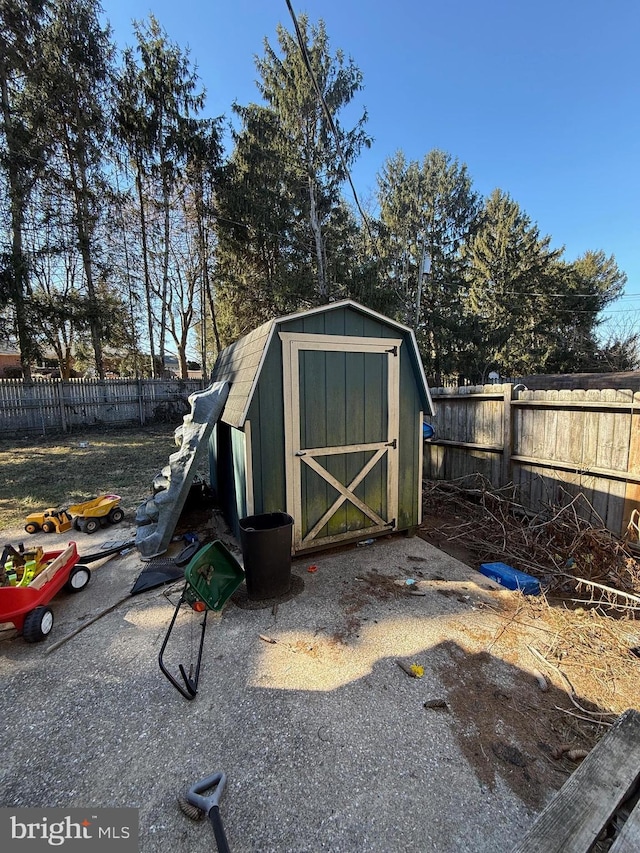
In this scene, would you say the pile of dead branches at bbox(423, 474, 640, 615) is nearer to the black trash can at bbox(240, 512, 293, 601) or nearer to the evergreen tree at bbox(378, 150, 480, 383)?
the black trash can at bbox(240, 512, 293, 601)

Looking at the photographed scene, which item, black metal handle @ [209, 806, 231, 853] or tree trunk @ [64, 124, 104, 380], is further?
tree trunk @ [64, 124, 104, 380]

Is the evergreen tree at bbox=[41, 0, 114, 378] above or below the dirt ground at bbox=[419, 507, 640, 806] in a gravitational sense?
above

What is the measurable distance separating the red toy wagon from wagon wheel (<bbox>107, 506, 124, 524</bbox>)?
1.60 meters

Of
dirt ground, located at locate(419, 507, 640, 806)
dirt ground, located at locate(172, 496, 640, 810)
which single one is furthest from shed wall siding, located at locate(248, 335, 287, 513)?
dirt ground, located at locate(419, 507, 640, 806)

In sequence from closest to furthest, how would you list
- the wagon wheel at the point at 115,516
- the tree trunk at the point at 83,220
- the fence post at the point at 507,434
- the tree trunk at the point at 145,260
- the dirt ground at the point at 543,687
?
the dirt ground at the point at 543,687
the wagon wheel at the point at 115,516
the fence post at the point at 507,434
the tree trunk at the point at 83,220
the tree trunk at the point at 145,260

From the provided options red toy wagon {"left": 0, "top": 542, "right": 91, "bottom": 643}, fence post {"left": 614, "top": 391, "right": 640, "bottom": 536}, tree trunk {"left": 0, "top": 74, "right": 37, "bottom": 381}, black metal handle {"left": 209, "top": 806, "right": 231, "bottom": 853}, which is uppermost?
tree trunk {"left": 0, "top": 74, "right": 37, "bottom": 381}

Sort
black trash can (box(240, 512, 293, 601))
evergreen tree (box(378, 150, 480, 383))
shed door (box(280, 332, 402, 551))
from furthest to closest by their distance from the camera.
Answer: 1. evergreen tree (box(378, 150, 480, 383))
2. shed door (box(280, 332, 402, 551))
3. black trash can (box(240, 512, 293, 601))

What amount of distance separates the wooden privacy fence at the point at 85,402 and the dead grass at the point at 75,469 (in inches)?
40.0

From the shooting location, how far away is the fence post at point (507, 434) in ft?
15.7

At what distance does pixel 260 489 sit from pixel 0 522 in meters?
3.80

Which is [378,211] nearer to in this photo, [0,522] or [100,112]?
[100,112]

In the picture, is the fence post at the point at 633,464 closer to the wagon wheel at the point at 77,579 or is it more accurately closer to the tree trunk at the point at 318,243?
the wagon wheel at the point at 77,579

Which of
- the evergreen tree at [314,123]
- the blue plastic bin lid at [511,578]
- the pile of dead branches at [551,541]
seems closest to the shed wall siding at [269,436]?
the blue plastic bin lid at [511,578]

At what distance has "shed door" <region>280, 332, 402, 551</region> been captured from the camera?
3.46m
